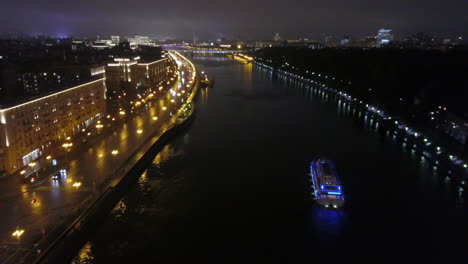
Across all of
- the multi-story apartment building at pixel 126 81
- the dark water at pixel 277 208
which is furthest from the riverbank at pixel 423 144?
the multi-story apartment building at pixel 126 81

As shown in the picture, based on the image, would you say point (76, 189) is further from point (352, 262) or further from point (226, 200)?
point (352, 262)

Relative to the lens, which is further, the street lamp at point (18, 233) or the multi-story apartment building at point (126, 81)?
the multi-story apartment building at point (126, 81)

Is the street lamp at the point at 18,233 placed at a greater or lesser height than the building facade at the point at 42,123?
lesser

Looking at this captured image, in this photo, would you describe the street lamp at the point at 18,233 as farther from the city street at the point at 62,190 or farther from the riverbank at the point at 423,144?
the riverbank at the point at 423,144

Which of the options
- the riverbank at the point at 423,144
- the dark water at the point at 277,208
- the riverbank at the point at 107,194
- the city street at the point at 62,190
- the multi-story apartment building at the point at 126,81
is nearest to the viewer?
the riverbank at the point at 107,194

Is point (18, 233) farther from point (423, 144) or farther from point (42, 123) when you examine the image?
point (423, 144)

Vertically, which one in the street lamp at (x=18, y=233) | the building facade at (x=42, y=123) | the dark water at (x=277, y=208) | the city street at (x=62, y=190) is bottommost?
the dark water at (x=277, y=208)

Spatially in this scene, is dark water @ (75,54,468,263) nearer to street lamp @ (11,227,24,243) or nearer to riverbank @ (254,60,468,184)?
riverbank @ (254,60,468,184)

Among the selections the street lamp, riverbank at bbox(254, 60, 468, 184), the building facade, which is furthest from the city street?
riverbank at bbox(254, 60, 468, 184)
